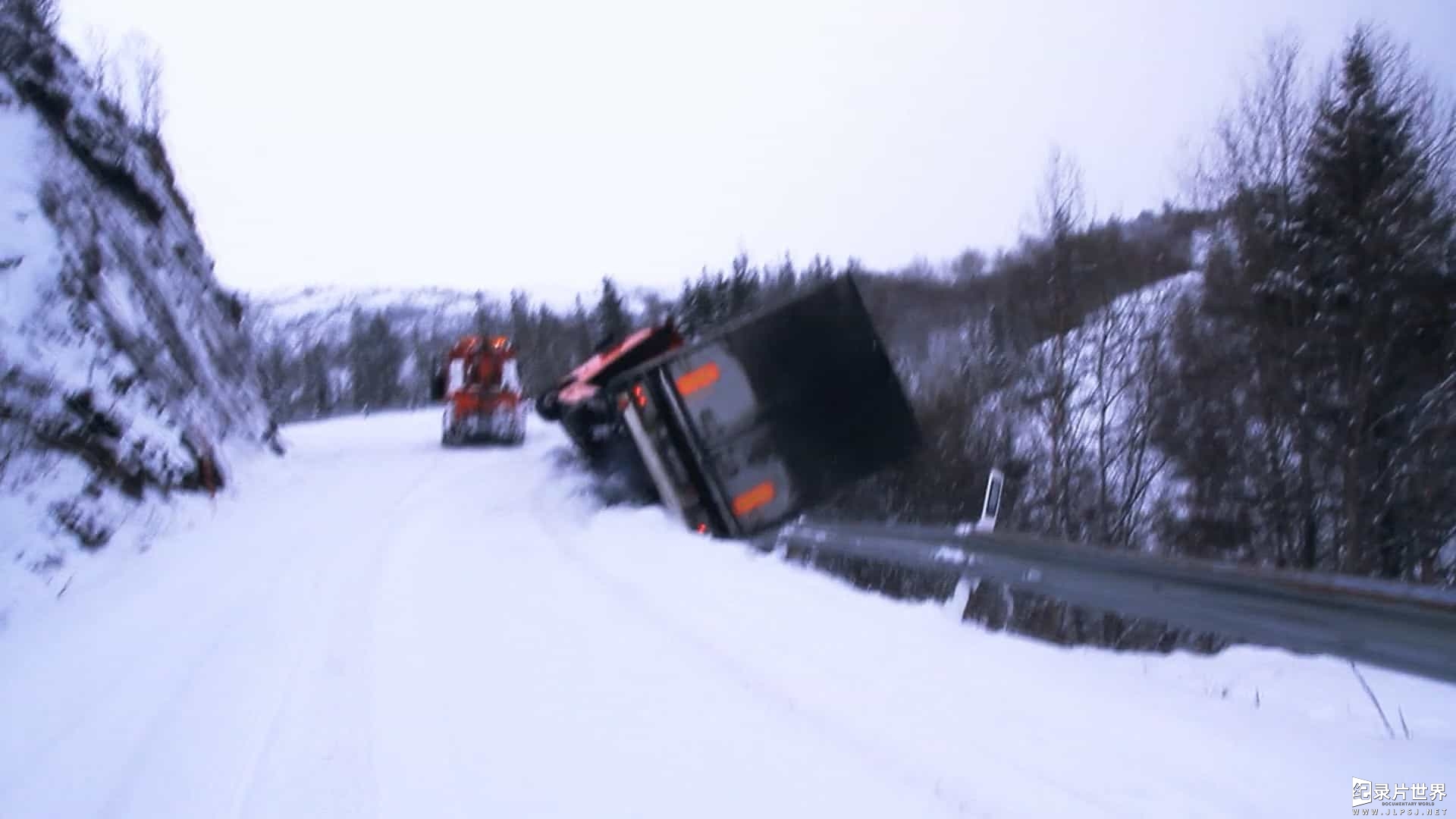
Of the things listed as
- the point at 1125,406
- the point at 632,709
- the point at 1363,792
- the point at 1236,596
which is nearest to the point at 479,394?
the point at 1125,406

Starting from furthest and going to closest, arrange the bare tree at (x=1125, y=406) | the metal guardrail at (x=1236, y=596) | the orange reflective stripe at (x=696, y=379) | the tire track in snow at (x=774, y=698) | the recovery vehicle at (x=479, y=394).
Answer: the recovery vehicle at (x=479, y=394), the bare tree at (x=1125, y=406), the orange reflective stripe at (x=696, y=379), the metal guardrail at (x=1236, y=596), the tire track in snow at (x=774, y=698)

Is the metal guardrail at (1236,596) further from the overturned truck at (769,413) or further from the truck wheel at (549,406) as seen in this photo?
the truck wheel at (549,406)

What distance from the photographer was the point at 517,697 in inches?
200

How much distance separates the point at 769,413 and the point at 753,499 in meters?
1.06

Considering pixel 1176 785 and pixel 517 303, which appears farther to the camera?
pixel 517 303

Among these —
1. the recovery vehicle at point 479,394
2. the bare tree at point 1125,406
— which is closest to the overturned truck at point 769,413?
the bare tree at point 1125,406

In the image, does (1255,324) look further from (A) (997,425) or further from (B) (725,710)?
(B) (725,710)

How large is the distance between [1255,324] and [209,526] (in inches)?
789

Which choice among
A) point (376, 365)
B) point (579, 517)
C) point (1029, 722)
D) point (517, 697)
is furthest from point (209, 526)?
point (376, 365)

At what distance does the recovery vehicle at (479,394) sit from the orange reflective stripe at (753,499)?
13.6m

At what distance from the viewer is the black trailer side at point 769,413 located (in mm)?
10734

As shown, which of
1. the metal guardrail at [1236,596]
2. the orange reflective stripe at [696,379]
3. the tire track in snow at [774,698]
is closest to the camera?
the tire track in snow at [774,698]

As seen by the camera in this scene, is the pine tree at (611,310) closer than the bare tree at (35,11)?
No

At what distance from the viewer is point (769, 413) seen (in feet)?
35.9
